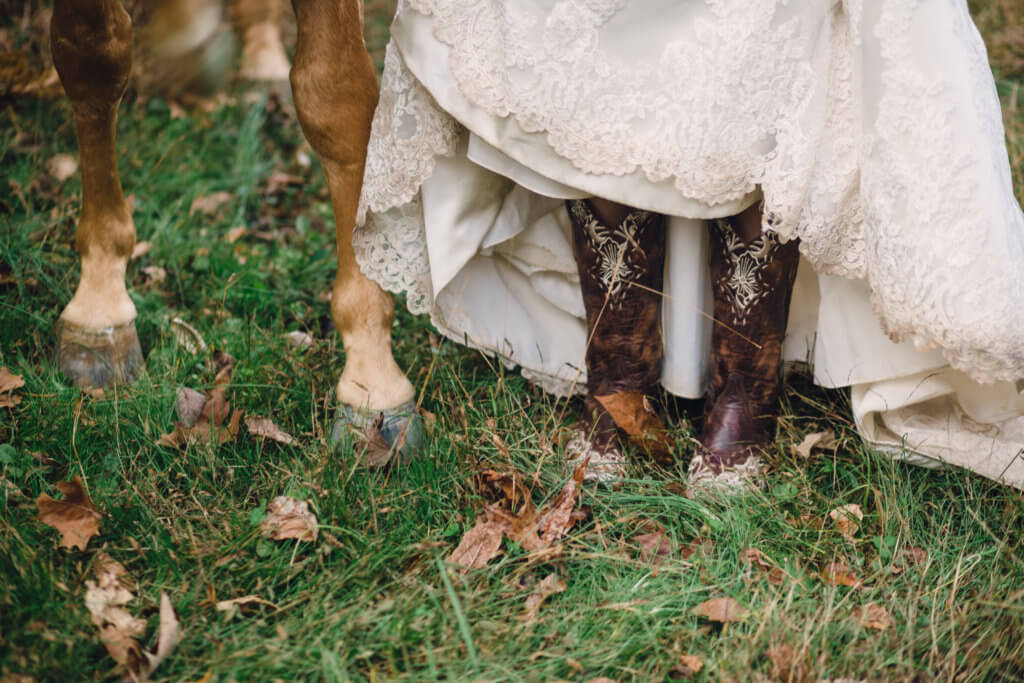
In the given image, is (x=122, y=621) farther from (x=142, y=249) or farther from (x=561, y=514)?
(x=142, y=249)

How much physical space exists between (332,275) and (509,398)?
3.21ft

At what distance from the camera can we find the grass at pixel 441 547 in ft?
4.84

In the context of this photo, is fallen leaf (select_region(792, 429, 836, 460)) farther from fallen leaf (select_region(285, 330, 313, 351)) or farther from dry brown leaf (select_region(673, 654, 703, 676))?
fallen leaf (select_region(285, 330, 313, 351))

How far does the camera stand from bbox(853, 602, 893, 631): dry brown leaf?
156 centimetres

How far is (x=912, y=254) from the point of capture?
62.8 inches

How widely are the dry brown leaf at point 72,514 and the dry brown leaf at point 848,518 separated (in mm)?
1430

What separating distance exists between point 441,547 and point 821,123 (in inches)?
42.0

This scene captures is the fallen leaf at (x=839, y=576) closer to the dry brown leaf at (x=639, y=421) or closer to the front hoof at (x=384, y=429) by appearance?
the dry brown leaf at (x=639, y=421)

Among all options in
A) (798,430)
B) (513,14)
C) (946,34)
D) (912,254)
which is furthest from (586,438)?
(946,34)

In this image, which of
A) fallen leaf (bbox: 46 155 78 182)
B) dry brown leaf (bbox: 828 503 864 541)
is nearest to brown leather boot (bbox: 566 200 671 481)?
dry brown leaf (bbox: 828 503 864 541)

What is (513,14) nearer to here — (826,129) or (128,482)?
(826,129)

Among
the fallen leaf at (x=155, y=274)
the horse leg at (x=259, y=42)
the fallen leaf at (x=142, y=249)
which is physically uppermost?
the horse leg at (x=259, y=42)

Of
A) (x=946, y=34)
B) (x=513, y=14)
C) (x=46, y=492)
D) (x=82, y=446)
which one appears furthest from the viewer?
(x=82, y=446)

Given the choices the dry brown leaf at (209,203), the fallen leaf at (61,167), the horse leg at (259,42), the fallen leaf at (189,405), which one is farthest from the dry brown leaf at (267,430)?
the horse leg at (259,42)
